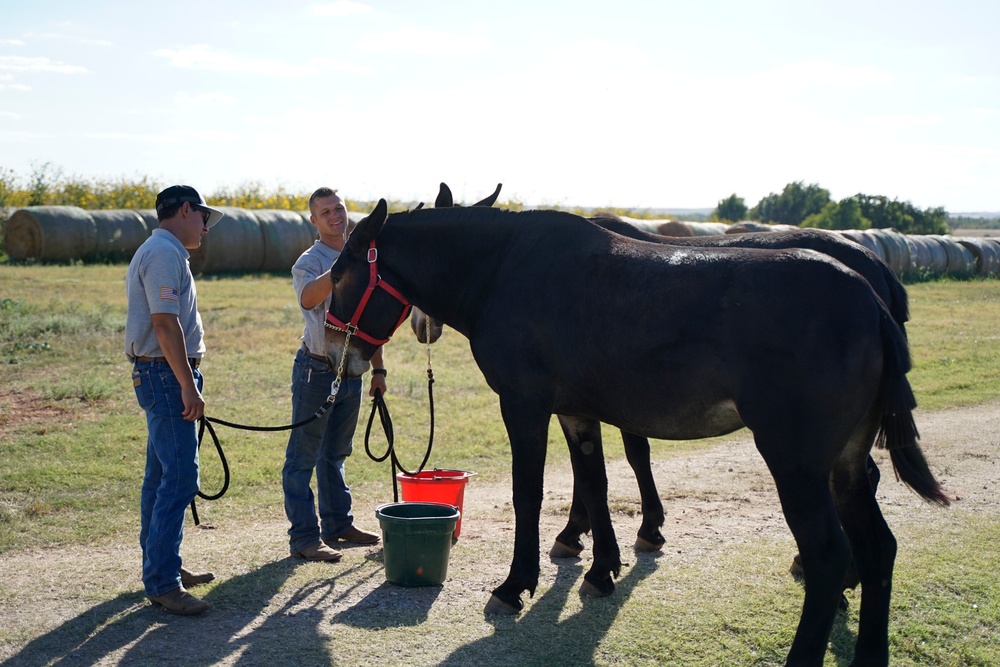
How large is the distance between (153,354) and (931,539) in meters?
5.18

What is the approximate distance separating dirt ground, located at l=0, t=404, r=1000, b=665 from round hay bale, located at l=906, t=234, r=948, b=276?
908 inches

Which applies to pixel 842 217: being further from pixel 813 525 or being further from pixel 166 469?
pixel 166 469

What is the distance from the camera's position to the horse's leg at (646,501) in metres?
6.20

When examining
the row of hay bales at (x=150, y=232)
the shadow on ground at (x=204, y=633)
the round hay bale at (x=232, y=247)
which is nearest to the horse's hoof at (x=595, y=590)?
the shadow on ground at (x=204, y=633)

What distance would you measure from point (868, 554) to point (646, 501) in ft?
6.22

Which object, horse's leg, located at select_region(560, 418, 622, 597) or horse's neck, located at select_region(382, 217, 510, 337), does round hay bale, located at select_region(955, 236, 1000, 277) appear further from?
horse's neck, located at select_region(382, 217, 510, 337)

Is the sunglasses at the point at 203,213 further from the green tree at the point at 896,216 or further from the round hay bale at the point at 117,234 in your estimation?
the green tree at the point at 896,216

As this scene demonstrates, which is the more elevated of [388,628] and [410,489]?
[410,489]

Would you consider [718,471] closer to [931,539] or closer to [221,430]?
[931,539]

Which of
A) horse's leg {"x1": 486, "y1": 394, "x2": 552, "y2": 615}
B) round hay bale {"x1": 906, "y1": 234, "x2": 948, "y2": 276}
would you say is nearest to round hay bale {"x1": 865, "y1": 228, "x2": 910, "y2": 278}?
round hay bale {"x1": 906, "y1": 234, "x2": 948, "y2": 276}

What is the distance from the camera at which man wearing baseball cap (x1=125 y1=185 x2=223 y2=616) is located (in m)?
4.85

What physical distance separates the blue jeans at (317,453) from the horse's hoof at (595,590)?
1.79 m

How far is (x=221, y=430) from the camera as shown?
911 centimetres

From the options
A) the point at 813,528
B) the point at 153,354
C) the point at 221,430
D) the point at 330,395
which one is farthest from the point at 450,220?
the point at 221,430
